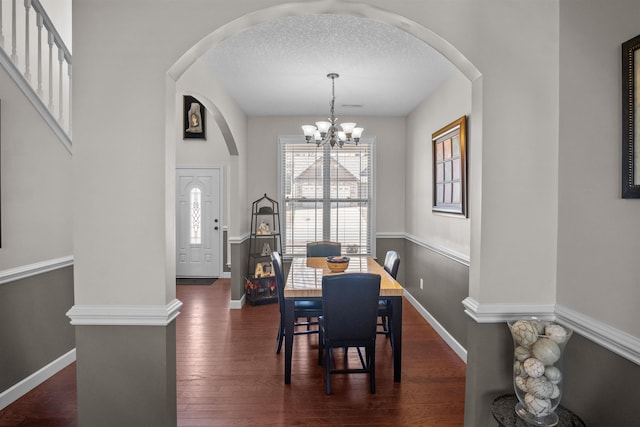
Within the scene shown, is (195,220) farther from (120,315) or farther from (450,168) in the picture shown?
(120,315)

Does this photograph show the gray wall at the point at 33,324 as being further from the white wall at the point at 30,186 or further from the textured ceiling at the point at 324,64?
the textured ceiling at the point at 324,64

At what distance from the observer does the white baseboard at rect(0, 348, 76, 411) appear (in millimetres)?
2549

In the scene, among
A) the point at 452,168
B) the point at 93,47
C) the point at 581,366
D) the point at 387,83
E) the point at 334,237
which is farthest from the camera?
the point at 334,237

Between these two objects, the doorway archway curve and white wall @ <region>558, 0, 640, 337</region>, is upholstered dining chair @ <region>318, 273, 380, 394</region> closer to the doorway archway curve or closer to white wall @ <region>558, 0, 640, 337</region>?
white wall @ <region>558, 0, 640, 337</region>

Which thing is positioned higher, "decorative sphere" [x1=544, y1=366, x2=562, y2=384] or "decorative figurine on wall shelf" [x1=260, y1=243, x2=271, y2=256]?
Answer: "decorative figurine on wall shelf" [x1=260, y1=243, x2=271, y2=256]

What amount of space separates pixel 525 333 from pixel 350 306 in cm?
117

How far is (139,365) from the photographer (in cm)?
186

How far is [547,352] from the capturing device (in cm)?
161

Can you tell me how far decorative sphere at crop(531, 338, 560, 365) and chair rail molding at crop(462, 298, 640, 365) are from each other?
16cm

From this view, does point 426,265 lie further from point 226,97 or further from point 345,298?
point 226,97

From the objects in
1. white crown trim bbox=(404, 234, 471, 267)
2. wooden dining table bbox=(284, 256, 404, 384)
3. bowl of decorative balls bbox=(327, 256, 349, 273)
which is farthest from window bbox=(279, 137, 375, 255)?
wooden dining table bbox=(284, 256, 404, 384)

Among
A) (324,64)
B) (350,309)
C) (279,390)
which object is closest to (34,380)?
(279,390)

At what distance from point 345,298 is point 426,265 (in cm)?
228

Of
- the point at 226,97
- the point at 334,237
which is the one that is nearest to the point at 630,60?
the point at 226,97
